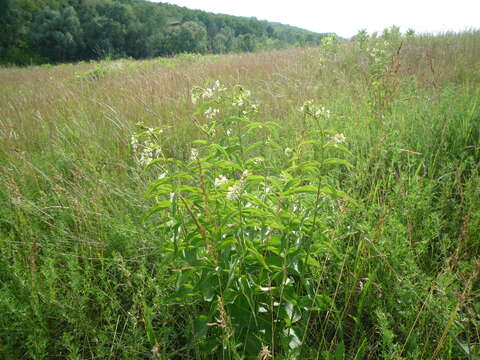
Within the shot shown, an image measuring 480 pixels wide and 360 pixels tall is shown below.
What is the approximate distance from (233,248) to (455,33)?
1102cm

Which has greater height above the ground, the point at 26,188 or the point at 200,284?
the point at 200,284

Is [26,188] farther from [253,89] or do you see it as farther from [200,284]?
[253,89]

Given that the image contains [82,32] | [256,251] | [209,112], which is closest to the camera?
[256,251]

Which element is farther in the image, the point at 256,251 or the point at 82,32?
the point at 82,32

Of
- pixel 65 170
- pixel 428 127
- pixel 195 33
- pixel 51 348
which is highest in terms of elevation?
pixel 195 33

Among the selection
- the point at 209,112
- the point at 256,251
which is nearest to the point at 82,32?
the point at 209,112

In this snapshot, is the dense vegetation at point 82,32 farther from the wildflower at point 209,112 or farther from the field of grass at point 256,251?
the wildflower at point 209,112

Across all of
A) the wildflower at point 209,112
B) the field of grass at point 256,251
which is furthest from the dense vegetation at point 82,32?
the wildflower at point 209,112

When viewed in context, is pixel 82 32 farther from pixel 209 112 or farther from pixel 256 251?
pixel 256 251

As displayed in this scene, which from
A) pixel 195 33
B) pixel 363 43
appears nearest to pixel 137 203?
pixel 363 43

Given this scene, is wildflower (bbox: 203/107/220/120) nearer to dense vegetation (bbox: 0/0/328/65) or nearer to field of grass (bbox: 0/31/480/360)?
field of grass (bbox: 0/31/480/360)

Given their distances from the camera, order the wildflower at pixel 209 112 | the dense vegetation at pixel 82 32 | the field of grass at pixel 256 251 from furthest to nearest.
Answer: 1. the dense vegetation at pixel 82 32
2. the wildflower at pixel 209 112
3. the field of grass at pixel 256 251

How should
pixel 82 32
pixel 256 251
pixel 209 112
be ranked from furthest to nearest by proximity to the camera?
pixel 82 32
pixel 209 112
pixel 256 251

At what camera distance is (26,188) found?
8.59 feet
